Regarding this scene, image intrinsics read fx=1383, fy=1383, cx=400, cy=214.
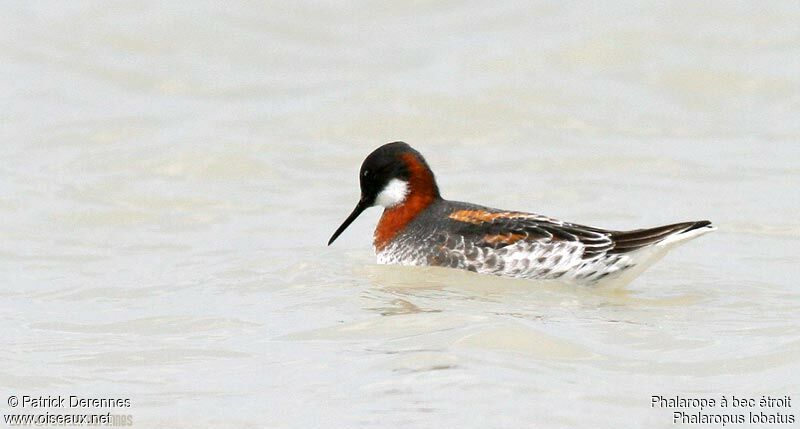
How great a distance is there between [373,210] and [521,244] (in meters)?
4.92

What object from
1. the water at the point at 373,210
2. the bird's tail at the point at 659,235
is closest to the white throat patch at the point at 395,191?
the water at the point at 373,210

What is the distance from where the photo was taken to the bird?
33.2 feet

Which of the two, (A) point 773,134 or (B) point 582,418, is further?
(A) point 773,134

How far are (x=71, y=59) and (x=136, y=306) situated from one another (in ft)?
29.1

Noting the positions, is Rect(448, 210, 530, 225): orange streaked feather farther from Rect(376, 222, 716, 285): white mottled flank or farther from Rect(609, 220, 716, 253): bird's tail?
Rect(609, 220, 716, 253): bird's tail

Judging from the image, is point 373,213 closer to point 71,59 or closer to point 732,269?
point 732,269

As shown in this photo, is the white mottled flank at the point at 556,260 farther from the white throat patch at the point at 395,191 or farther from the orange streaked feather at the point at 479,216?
the white throat patch at the point at 395,191

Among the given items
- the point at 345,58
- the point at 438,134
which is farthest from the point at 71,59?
the point at 438,134

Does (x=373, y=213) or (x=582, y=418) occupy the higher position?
(x=373, y=213)

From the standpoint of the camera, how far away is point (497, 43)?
1875cm

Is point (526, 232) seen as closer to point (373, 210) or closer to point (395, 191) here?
point (395, 191)

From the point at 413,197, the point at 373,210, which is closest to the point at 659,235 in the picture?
the point at 413,197

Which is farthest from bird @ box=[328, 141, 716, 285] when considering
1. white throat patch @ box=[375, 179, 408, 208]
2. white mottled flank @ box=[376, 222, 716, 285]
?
white throat patch @ box=[375, 179, 408, 208]

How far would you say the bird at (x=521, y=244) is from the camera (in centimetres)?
1011
